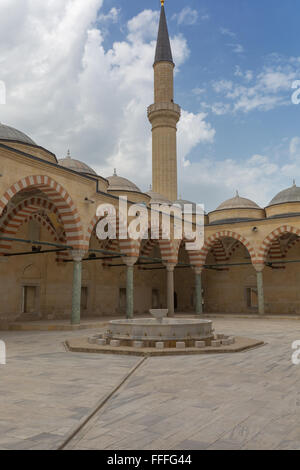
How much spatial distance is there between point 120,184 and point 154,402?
2026cm

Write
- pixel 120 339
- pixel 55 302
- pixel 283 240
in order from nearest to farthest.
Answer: pixel 120 339 < pixel 55 302 < pixel 283 240

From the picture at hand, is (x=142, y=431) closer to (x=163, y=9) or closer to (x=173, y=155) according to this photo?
(x=173, y=155)

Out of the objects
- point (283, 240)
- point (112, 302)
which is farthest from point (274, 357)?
point (283, 240)

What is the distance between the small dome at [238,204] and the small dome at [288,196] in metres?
1.50

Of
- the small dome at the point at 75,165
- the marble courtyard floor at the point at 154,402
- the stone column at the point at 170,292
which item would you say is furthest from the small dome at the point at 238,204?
the marble courtyard floor at the point at 154,402

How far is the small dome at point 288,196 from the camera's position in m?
24.2

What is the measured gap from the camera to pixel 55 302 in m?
17.6

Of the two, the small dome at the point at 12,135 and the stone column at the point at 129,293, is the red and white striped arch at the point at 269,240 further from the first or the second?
the small dome at the point at 12,135

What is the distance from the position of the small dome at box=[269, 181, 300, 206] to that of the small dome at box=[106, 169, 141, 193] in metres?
8.95

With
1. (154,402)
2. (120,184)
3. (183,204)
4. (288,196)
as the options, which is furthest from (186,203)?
(154,402)

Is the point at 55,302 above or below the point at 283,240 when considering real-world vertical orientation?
below

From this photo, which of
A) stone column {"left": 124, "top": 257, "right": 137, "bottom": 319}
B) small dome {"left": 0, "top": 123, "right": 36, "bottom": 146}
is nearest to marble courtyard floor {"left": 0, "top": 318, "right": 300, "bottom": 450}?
stone column {"left": 124, "top": 257, "right": 137, "bottom": 319}

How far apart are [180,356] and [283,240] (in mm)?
16960
